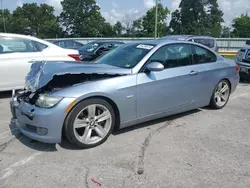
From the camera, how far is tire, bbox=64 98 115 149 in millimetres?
3229

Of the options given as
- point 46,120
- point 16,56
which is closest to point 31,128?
point 46,120

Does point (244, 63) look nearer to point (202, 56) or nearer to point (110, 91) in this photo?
point (202, 56)

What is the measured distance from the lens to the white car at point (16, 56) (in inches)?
224

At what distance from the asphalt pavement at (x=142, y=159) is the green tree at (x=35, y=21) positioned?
8083cm

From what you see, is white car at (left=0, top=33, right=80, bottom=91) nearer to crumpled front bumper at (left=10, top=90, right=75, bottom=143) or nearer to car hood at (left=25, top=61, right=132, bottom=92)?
car hood at (left=25, top=61, right=132, bottom=92)

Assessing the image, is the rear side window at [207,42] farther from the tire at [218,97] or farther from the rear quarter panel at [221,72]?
the tire at [218,97]

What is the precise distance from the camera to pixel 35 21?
8281 cm

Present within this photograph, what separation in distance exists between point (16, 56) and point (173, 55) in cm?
372

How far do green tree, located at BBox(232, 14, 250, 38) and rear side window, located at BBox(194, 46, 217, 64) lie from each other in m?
78.1

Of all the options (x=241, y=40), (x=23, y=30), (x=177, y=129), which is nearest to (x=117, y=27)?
(x=23, y=30)

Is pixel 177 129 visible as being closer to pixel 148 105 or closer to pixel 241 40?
pixel 148 105

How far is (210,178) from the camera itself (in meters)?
2.78

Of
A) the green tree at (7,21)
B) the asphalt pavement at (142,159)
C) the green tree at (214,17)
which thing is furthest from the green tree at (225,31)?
the asphalt pavement at (142,159)

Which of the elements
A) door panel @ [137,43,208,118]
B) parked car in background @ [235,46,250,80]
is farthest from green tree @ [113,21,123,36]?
door panel @ [137,43,208,118]
